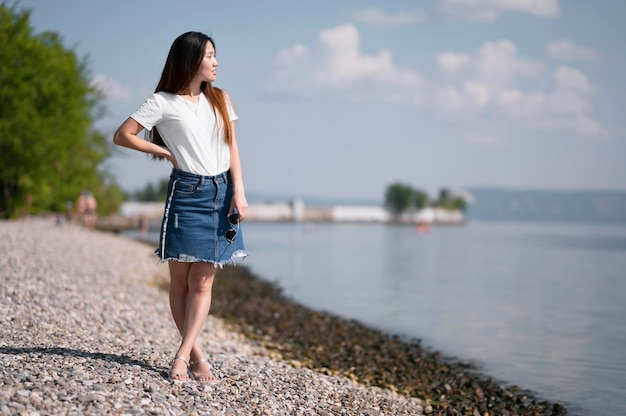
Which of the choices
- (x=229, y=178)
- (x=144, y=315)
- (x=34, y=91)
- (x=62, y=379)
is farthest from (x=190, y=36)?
(x=34, y=91)

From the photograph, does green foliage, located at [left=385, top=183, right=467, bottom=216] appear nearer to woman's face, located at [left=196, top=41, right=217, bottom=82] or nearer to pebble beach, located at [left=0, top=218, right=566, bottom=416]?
pebble beach, located at [left=0, top=218, right=566, bottom=416]

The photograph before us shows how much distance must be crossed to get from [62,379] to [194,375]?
0.99 m

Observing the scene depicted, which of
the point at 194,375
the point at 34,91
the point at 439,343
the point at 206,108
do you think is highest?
the point at 34,91

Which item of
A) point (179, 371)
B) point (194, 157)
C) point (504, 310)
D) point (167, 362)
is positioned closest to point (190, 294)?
point (179, 371)

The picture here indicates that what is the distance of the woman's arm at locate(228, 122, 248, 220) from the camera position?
4879 millimetres

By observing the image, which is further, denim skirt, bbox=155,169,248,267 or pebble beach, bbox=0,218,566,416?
denim skirt, bbox=155,169,248,267

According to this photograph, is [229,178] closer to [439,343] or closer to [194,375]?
[194,375]

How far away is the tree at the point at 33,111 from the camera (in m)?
25.8

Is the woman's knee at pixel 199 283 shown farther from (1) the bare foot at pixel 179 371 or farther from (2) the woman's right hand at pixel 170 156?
(2) the woman's right hand at pixel 170 156

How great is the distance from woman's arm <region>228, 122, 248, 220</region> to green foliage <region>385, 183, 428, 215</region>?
155859 millimetres

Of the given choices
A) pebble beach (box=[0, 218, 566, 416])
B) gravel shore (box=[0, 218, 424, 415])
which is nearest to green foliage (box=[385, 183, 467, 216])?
pebble beach (box=[0, 218, 566, 416])

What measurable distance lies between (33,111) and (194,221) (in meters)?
23.8

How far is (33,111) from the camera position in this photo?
26234 millimetres

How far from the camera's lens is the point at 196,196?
4828 millimetres
